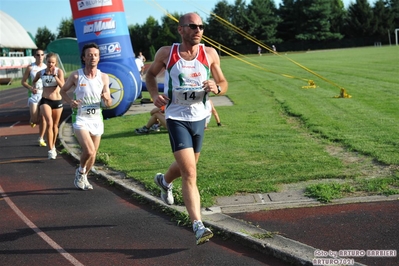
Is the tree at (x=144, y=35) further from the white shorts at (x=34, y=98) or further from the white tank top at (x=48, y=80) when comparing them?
the white tank top at (x=48, y=80)

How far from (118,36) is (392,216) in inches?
472

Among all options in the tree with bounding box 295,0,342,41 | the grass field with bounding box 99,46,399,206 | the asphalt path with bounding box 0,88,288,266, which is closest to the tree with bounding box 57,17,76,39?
the tree with bounding box 295,0,342,41

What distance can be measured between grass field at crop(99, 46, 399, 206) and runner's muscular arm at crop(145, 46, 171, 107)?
167 cm

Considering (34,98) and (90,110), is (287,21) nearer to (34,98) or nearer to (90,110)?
(34,98)

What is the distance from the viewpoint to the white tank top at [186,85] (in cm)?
623

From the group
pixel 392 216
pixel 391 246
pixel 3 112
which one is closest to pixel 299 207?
pixel 392 216

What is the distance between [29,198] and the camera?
8.98 meters

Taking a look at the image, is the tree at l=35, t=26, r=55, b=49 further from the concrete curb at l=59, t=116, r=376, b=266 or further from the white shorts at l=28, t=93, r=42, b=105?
the concrete curb at l=59, t=116, r=376, b=266

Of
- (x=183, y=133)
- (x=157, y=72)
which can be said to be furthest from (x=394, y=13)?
(x=183, y=133)

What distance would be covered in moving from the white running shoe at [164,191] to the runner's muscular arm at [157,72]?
47.7 inches

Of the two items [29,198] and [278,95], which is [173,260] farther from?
[278,95]

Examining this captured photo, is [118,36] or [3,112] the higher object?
[118,36]

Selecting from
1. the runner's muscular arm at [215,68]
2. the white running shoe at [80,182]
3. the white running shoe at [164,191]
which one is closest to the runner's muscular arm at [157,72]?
the runner's muscular arm at [215,68]

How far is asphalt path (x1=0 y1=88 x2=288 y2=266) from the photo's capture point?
5965mm
